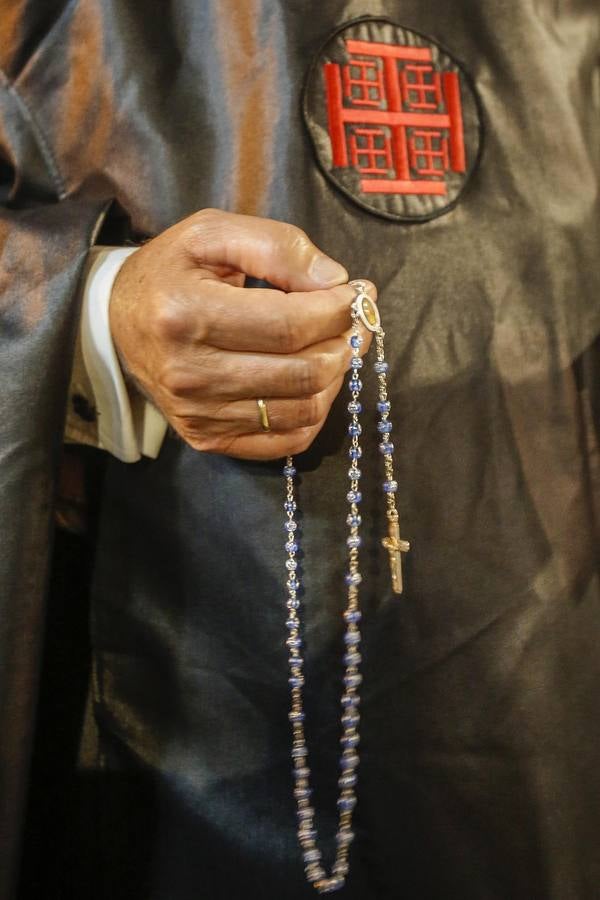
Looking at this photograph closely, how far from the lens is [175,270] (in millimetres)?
591

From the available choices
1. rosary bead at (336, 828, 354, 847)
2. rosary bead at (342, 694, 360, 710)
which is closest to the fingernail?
rosary bead at (342, 694, 360, 710)

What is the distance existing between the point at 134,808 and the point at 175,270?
A: 0.51 metres

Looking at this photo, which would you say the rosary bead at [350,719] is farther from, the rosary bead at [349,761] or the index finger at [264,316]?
the index finger at [264,316]

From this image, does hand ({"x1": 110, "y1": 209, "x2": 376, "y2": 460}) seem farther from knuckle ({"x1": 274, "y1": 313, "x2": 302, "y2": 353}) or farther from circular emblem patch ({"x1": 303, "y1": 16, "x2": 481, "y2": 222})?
circular emblem patch ({"x1": 303, "y1": 16, "x2": 481, "y2": 222})

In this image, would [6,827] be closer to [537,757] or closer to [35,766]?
[35,766]

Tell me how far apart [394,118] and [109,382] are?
35 cm

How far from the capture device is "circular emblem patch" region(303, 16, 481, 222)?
28.2 inches

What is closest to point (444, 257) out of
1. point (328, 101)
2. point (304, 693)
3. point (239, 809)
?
point (328, 101)

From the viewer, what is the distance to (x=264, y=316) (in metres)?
0.57

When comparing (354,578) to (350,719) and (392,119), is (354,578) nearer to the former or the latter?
(350,719)

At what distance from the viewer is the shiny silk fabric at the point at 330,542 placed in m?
0.71

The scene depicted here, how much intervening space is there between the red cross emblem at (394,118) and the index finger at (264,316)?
20 cm

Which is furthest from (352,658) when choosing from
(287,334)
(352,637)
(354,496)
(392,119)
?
(392,119)

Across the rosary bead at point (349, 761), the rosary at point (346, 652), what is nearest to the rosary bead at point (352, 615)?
the rosary at point (346, 652)
